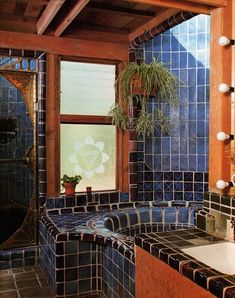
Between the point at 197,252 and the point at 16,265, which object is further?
the point at 16,265

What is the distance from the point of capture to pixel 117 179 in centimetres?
392

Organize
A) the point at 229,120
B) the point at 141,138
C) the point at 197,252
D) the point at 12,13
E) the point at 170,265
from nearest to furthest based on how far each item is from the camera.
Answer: the point at 170,265 → the point at 197,252 → the point at 229,120 → the point at 12,13 → the point at 141,138

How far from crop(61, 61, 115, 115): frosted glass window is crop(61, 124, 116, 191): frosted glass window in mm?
194

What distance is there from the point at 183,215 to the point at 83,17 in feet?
7.57

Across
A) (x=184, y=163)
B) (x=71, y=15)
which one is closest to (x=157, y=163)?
(x=184, y=163)

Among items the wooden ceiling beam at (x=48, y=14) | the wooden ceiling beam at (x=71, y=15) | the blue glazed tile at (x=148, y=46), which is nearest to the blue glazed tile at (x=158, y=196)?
the blue glazed tile at (x=148, y=46)

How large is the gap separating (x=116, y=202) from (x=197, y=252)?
2.16 meters

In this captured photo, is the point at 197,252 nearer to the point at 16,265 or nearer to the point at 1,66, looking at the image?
the point at 16,265

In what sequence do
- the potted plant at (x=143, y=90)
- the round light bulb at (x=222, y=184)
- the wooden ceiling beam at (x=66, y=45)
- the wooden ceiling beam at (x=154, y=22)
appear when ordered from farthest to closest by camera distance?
the potted plant at (x=143, y=90), the wooden ceiling beam at (x=66, y=45), the wooden ceiling beam at (x=154, y=22), the round light bulb at (x=222, y=184)

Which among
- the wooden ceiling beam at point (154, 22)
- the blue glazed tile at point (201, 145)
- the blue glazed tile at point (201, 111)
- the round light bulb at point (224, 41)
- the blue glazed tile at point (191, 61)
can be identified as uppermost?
the wooden ceiling beam at point (154, 22)

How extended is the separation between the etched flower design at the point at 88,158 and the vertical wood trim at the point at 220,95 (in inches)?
75.7

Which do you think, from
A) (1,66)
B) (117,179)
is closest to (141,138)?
(117,179)

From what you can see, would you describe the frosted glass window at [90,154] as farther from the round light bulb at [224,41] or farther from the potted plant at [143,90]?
the round light bulb at [224,41]

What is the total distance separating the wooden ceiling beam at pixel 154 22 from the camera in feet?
10.4
